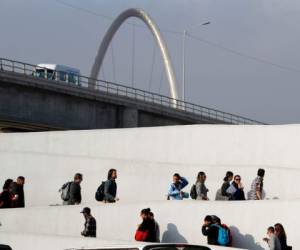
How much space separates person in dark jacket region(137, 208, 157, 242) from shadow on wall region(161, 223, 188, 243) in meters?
1.30

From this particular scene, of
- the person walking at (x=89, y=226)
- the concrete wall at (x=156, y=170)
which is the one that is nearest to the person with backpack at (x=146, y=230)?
the concrete wall at (x=156, y=170)

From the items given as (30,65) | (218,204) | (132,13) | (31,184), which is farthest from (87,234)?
(132,13)

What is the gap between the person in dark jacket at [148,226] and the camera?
71.5 ft

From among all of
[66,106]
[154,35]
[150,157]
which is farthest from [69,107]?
[154,35]

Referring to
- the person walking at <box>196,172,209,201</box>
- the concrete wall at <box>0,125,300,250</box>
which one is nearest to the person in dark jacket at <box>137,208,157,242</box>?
the concrete wall at <box>0,125,300,250</box>

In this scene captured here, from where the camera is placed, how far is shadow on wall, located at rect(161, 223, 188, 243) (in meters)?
23.1

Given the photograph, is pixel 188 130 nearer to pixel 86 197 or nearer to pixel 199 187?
pixel 86 197

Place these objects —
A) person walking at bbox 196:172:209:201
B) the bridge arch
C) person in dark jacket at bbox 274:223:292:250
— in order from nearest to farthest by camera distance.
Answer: person in dark jacket at bbox 274:223:292:250
person walking at bbox 196:172:209:201
the bridge arch

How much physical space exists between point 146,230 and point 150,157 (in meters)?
10.9

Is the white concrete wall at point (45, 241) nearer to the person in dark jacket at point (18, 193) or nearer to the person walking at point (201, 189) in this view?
the person in dark jacket at point (18, 193)

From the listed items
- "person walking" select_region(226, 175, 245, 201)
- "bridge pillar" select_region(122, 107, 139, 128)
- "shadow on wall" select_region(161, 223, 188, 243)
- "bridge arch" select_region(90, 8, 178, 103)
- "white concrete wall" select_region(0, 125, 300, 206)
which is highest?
"bridge arch" select_region(90, 8, 178, 103)

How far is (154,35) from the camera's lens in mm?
82688

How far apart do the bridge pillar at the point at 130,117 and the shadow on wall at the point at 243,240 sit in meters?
30.5

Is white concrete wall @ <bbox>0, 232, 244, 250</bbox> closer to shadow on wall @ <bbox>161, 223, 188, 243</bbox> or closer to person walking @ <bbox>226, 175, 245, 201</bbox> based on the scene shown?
shadow on wall @ <bbox>161, 223, 188, 243</bbox>
